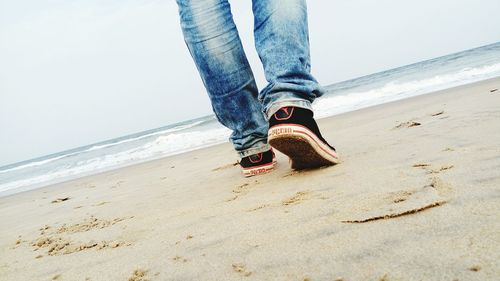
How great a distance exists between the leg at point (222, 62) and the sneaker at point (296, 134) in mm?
327

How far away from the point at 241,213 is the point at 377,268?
0.62m

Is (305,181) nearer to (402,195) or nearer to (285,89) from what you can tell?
(285,89)

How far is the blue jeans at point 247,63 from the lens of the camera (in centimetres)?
142

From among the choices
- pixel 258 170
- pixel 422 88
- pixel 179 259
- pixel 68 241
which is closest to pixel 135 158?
pixel 422 88

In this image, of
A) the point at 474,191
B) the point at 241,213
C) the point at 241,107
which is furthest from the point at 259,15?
the point at 474,191

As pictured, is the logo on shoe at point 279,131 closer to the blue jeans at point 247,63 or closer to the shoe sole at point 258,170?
the blue jeans at point 247,63

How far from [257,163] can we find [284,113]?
0.53 meters

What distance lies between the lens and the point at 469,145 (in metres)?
1.44

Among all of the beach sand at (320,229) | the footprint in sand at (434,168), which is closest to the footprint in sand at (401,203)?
the beach sand at (320,229)

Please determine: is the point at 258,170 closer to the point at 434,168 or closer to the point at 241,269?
the point at 434,168

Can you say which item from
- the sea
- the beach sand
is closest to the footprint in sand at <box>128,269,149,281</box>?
the beach sand

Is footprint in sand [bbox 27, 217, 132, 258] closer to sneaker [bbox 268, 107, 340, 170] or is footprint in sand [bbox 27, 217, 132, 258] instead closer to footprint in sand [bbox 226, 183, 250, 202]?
footprint in sand [bbox 226, 183, 250, 202]

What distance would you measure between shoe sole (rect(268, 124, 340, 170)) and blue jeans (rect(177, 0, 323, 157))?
10cm

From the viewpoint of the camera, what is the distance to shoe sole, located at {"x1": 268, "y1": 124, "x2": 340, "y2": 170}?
1.35 metres
